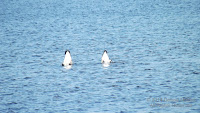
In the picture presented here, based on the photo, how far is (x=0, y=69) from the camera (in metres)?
38.7

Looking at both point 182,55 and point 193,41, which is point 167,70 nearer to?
point 182,55

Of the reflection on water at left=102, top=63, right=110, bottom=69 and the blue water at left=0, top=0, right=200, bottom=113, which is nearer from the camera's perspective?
the blue water at left=0, top=0, right=200, bottom=113

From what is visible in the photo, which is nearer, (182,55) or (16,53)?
(182,55)

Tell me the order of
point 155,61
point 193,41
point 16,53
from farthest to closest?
1. point 193,41
2. point 16,53
3. point 155,61

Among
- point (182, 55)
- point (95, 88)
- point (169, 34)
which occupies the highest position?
point (169, 34)

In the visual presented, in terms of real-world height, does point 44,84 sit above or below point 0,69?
below

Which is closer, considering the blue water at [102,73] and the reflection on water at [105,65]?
the blue water at [102,73]

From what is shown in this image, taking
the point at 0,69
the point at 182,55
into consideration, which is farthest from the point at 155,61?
the point at 0,69

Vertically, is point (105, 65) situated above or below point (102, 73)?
above

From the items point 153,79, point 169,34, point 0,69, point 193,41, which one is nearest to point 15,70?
point 0,69

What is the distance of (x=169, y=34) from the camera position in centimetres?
6066

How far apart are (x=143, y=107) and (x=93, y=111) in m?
3.23

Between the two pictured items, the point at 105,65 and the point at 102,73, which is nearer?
the point at 102,73

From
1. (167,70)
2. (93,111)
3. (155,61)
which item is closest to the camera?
(93,111)
